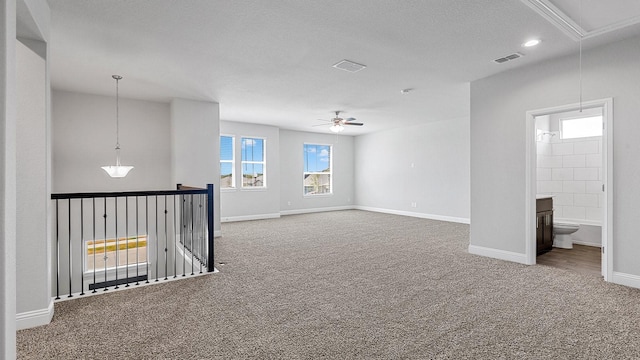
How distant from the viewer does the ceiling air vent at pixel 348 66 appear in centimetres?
396

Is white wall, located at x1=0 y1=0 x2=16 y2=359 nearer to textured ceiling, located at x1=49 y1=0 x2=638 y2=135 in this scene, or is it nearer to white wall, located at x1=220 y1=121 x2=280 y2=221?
textured ceiling, located at x1=49 y1=0 x2=638 y2=135

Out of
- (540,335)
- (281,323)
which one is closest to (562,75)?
(540,335)

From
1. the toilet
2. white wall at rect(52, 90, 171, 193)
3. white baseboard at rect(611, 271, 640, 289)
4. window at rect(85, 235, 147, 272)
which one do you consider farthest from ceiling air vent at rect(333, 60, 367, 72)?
window at rect(85, 235, 147, 272)

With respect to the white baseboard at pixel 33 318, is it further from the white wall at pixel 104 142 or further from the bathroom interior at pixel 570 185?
the bathroom interior at pixel 570 185

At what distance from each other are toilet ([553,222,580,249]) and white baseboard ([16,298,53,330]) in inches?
263

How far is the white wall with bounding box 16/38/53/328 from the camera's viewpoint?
7.89 feet

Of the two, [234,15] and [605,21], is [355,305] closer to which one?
[234,15]

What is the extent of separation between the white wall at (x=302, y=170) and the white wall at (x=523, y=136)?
18.8 feet

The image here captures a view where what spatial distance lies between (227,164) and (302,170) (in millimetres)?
2471

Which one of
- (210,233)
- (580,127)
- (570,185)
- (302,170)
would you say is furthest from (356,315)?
(302,170)

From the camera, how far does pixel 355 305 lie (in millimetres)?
2830

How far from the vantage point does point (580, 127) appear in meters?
5.70

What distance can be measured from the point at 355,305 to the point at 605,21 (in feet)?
11.7

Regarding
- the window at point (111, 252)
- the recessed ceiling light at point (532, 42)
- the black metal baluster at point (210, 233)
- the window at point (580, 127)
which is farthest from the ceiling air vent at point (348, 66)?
the window at point (111, 252)
